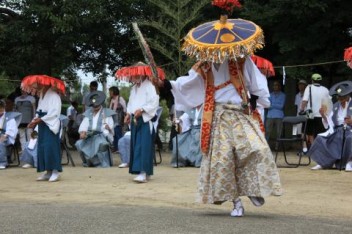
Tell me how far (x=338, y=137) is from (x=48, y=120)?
5.43 m

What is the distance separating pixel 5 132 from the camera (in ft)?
42.9

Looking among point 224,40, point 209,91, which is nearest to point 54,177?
point 209,91

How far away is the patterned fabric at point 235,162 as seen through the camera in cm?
652

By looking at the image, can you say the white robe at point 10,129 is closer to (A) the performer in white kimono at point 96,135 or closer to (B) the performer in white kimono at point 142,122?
(A) the performer in white kimono at point 96,135

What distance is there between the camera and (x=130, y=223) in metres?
6.12

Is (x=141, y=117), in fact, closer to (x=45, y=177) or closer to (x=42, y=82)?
(x=42, y=82)

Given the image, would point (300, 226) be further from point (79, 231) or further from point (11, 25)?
point (11, 25)

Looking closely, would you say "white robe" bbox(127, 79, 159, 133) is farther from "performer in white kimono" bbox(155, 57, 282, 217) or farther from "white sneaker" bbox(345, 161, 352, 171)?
"white sneaker" bbox(345, 161, 352, 171)

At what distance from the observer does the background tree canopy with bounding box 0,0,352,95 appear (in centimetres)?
1477

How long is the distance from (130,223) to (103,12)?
10017mm

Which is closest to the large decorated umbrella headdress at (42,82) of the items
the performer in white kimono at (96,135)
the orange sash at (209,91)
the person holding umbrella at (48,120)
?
the person holding umbrella at (48,120)

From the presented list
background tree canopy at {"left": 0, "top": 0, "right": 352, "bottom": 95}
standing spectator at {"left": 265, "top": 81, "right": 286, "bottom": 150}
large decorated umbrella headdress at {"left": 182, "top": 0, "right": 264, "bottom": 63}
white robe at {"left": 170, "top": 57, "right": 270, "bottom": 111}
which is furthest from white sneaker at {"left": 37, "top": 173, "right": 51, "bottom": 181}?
standing spectator at {"left": 265, "top": 81, "right": 286, "bottom": 150}

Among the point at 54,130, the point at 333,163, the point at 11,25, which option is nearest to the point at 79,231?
the point at 54,130

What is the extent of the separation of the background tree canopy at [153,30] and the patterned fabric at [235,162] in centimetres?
812
